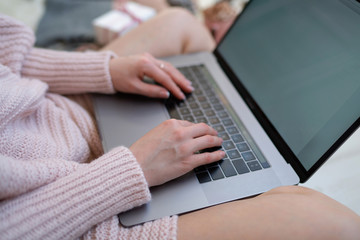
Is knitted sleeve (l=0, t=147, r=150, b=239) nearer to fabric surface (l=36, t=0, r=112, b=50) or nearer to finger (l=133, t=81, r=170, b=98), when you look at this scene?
finger (l=133, t=81, r=170, b=98)

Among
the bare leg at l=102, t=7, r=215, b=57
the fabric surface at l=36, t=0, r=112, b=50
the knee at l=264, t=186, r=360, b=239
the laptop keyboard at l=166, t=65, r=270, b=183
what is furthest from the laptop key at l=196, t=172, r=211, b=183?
the fabric surface at l=36, t=0, r=112, b=50

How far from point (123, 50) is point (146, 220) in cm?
49

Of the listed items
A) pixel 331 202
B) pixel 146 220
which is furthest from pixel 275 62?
pixel 146 220

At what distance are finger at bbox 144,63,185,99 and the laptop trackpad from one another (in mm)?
40

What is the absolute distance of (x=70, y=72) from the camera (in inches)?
25.6

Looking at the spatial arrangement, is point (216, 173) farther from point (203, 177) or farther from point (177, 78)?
point (177, 78)

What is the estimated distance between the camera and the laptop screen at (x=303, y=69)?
49 cm

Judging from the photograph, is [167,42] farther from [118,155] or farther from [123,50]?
[118,155]

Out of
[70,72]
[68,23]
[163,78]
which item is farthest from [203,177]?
[68,23]

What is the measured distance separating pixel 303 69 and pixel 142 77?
0.35 meters

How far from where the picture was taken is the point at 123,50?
2.55 feet

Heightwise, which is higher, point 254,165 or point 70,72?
point 254,165

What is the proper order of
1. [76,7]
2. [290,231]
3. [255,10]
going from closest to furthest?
[290,231]
[255,10]
[76,7]

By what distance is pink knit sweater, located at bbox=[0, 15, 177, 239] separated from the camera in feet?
1.35
